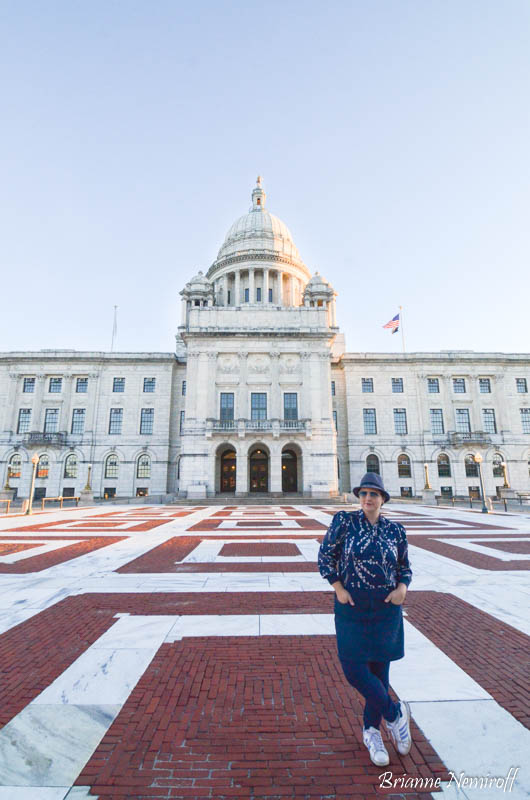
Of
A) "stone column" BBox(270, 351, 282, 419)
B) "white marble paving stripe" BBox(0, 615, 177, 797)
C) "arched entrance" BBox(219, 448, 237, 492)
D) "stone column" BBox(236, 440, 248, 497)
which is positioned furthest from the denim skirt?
"arched entrance" BBox(219, 448, 237, 492)

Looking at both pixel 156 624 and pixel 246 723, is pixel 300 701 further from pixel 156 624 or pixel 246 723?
pixel 156 624

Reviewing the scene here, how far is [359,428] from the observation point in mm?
45156

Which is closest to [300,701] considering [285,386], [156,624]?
[156,624]

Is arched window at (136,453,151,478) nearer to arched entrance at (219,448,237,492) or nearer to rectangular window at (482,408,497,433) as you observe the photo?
arched entrance at (219,448,237,492)

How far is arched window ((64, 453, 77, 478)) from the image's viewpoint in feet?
142

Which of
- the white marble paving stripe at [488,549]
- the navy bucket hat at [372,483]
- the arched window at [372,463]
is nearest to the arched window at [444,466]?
the arched window at [372,463]

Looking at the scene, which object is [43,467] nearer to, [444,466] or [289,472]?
[289,472]

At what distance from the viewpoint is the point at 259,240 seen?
54438mm

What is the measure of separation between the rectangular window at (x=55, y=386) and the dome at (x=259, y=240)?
1021 inches

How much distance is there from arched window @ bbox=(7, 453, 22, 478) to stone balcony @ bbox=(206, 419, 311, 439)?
22610 mm

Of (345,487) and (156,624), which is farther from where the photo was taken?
(345,487)

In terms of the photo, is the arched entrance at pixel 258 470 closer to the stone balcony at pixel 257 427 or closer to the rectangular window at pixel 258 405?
the rectangular window at pixel 258 405

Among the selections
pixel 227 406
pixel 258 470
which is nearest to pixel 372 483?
pixel 227 406

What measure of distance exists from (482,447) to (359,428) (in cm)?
1402
